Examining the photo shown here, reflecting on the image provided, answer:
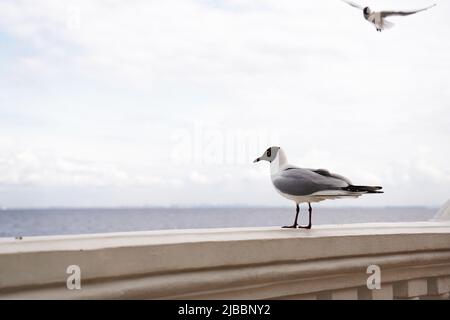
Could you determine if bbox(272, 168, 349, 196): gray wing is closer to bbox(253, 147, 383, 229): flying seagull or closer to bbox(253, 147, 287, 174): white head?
bbox(253, 147, 383, 229): flying seagull

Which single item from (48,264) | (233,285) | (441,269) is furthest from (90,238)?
(441,269)

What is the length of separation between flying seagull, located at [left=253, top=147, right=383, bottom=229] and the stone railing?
131 millimetres

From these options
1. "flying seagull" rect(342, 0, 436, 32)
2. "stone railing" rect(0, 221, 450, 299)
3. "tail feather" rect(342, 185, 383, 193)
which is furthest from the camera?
"flying seagull" rect(342, 0, 436, 32)

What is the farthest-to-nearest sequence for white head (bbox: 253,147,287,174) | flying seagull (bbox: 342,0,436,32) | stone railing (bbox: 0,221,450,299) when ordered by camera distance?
flying seagull (bbox: 342,0,436,32) → white head (bbox: 253,147,287,174) → stone railing (bbox: 0,221,450,299)

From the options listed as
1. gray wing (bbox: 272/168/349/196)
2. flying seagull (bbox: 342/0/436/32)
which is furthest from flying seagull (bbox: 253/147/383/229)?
flying seagull (bbox: 342/0/436/32)

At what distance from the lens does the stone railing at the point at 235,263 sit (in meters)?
1.21

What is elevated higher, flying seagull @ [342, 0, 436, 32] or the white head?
flying seagull @ [342, 0, 436, 32]

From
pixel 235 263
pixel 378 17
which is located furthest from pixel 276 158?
pixel 378 17

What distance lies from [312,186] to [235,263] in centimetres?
65

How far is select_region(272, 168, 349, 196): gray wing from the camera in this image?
1989 millimetres

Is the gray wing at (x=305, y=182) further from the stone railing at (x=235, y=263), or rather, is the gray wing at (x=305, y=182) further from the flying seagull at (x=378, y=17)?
the flying seagull at (x=378, y=17)

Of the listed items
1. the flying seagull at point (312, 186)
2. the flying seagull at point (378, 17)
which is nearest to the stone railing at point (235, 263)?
the flying seagull at point (312, 186)

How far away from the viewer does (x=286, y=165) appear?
2227 mm

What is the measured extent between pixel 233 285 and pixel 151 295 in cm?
26
